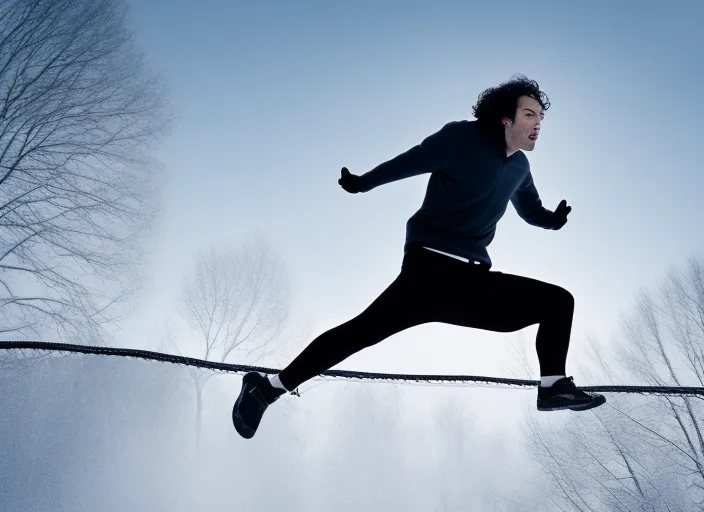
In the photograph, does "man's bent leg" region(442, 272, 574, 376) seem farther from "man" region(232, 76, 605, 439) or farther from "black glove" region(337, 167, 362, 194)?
"black glove" region(337, 167, 362, 194)

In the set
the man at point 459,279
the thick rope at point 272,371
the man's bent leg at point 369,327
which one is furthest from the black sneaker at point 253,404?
the thick rope at point 272,371

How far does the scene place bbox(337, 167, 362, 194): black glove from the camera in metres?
1.13

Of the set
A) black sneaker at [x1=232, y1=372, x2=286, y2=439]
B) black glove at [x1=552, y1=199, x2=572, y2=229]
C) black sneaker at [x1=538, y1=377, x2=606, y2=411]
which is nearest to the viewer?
black sneaker at [x1=538, y1=377, x2=606, y2=411]

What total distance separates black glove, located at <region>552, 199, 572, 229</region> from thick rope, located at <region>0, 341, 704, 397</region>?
82 cm

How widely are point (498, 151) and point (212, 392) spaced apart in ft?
5.76

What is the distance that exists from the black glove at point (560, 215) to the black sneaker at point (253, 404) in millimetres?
1175

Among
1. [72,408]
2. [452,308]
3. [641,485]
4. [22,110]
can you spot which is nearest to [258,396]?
[452,308]

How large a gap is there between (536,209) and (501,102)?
1.39ft

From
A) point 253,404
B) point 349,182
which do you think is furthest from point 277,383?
point 349,182

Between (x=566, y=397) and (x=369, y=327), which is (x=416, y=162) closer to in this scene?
(x=369, y=327)

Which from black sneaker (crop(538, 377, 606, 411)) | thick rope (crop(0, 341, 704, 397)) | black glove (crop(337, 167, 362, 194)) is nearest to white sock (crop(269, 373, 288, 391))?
thick rope (crop(0, 341, 704, 397))

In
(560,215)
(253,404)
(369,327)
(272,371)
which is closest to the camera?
(369,327)

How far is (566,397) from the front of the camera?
41.4 inches

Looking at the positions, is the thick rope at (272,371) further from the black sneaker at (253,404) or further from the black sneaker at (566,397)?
the black sneaker at (566,397)
